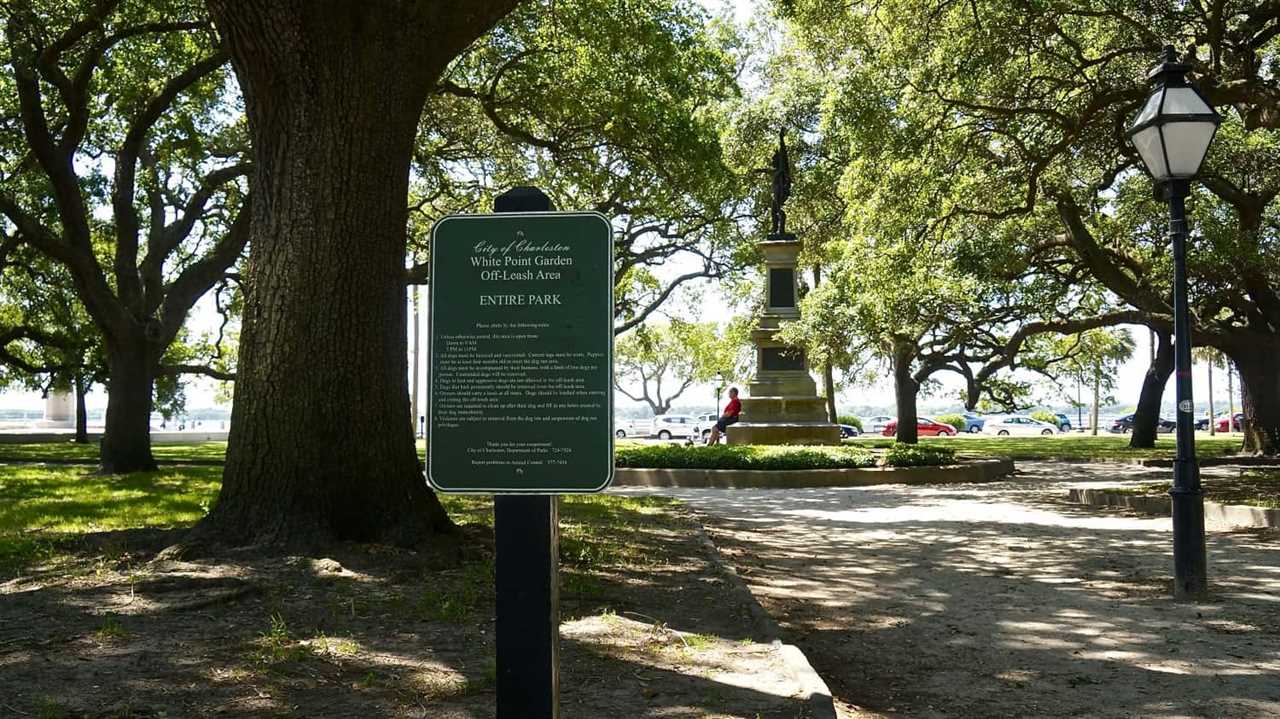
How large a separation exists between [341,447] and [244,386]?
847 mm

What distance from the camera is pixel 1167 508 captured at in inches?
510

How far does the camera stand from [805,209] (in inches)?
1225

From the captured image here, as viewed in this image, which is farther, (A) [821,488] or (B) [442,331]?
(A) [821,488]

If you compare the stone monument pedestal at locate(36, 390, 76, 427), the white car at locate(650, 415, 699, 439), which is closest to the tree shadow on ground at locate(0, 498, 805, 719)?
the white car at locate(650, 415, 699, 439)

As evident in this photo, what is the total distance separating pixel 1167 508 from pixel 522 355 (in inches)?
474

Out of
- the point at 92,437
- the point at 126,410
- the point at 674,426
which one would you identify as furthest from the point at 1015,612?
the point at 674,426

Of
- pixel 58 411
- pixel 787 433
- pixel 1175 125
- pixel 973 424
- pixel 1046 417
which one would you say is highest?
pixel 1175 125

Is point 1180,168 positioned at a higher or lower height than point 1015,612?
higher

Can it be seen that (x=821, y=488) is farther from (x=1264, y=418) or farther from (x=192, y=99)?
(x=192, y=99)

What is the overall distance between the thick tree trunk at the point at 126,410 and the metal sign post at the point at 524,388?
15.6 metres

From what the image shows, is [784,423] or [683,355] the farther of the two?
[683,355]

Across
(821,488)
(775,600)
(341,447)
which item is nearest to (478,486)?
(341,447)

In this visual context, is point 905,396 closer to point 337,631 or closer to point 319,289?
point 319,289

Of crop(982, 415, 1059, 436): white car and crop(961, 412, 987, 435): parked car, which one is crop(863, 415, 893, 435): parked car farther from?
crop(982, 415, 1059, 436): white car
